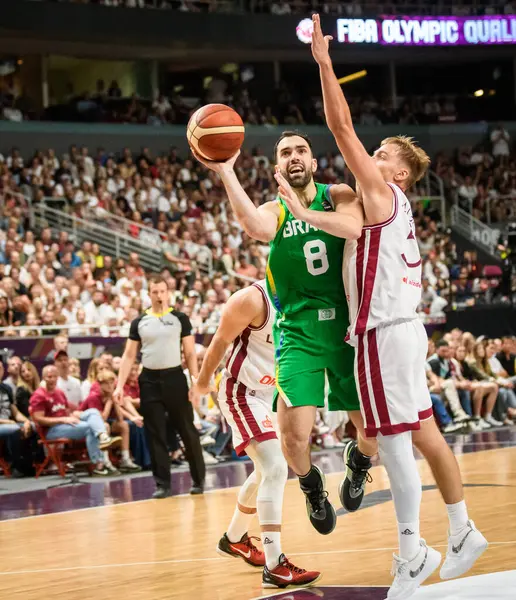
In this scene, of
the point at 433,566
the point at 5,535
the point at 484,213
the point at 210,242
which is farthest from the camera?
the point at 484,213

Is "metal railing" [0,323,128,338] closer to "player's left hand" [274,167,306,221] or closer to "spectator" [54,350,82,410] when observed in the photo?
"spectator" [54,350,82,410]

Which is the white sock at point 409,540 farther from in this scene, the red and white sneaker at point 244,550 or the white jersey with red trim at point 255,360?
the white jersey with red trim at point 255,360

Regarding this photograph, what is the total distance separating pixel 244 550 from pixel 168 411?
396 centimetres

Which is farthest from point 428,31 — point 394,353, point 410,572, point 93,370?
point 410,572

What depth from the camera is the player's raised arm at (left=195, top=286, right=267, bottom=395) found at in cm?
638

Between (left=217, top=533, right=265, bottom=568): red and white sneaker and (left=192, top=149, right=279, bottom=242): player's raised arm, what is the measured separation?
6.94ft

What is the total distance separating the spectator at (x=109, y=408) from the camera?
40.3ft

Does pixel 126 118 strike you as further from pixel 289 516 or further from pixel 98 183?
pixel 289 516

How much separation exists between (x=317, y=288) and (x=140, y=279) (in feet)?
37.7

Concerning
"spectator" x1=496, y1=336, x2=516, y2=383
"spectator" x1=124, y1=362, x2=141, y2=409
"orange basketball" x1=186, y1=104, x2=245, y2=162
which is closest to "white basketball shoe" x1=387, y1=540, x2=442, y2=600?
"orange basketball" x1=186, y1=104, x2=245, y2=162

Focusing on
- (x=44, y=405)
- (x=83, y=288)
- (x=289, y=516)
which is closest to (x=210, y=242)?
(x=83, y=288)

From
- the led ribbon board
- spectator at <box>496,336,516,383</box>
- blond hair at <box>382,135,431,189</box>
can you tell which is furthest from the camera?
the led ribbon board

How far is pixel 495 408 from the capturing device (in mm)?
16703

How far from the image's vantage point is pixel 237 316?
6.39 m
